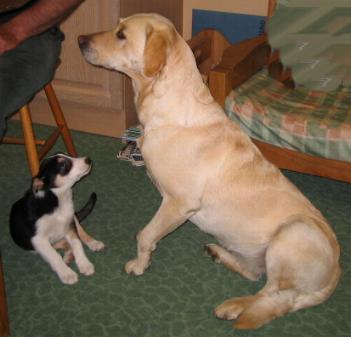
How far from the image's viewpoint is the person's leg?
2127 millimetres

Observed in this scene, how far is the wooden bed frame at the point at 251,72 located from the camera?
2787mm

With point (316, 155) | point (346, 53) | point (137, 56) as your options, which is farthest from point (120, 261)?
point (346, 53)

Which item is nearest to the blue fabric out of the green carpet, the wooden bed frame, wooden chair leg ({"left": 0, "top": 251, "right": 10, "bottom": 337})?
the wooden bed frame

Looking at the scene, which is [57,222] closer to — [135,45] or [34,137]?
[34,137]

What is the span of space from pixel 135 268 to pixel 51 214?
545mm

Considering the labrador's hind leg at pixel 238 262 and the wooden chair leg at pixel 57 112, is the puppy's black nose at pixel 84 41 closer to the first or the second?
the wooden chair leg at pixel 57 112

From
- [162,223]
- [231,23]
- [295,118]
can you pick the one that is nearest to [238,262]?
[162,223]

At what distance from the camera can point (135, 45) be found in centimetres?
212

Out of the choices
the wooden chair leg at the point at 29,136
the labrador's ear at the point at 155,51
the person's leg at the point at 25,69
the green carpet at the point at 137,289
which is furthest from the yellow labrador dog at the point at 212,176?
the wooden chair leg at the point at 29,136

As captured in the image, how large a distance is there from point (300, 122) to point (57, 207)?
5.02 feet

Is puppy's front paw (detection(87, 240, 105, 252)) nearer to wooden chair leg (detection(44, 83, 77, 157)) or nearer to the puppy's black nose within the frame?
wooden chair leg (detection(44, 83, 77, 157))

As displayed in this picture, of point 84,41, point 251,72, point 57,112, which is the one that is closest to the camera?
point 84,41

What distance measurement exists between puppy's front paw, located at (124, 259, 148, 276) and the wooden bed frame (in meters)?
1.12

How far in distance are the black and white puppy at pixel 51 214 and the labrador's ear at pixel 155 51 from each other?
2.26 ft
